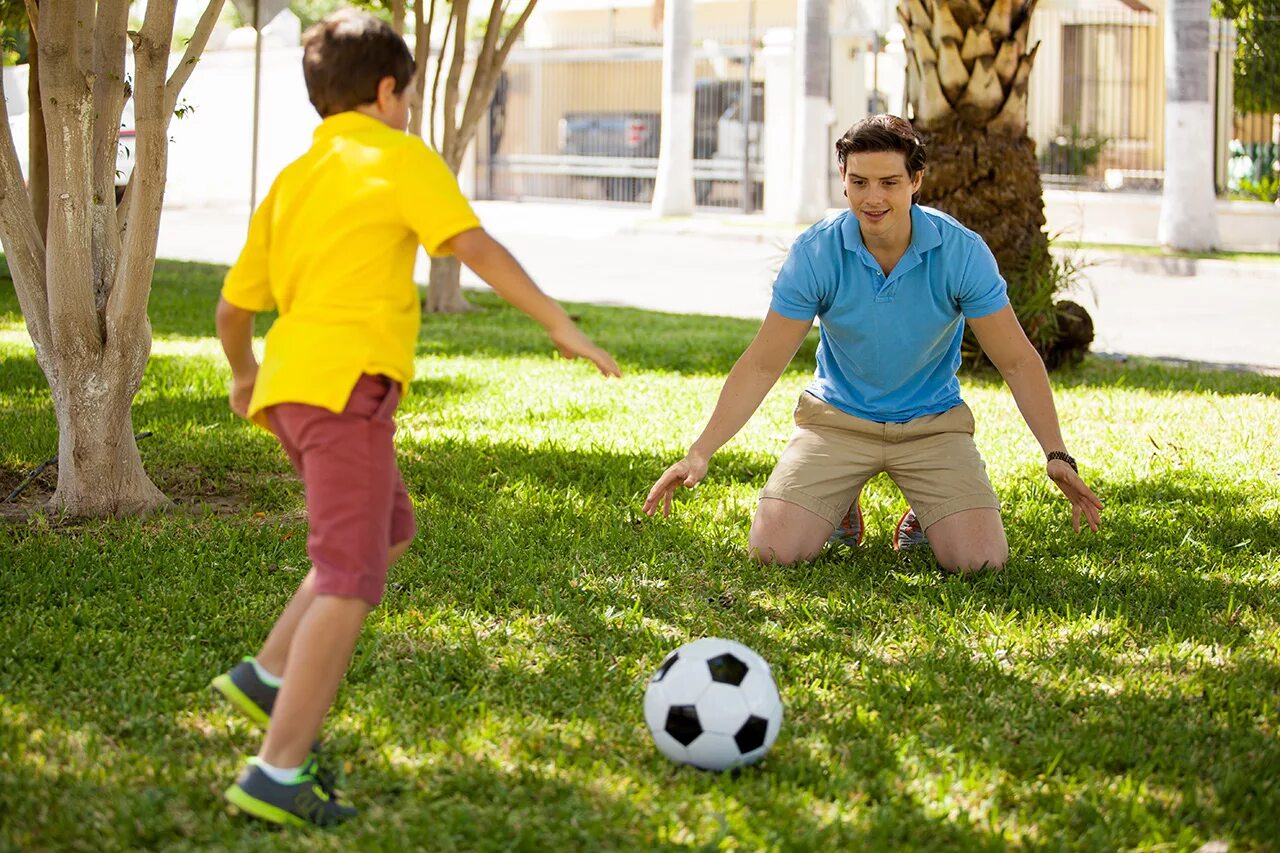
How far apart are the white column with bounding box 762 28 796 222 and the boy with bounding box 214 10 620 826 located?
2161cm

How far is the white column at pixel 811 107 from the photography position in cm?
2239

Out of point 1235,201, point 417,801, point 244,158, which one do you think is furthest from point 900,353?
point 244,158

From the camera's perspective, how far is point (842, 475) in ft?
16.5

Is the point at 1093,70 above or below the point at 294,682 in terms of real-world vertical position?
above

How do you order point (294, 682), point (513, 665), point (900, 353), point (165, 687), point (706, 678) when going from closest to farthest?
1. point (294, 682)
2. point (706, 678)
3. point (165, 687)
4. point (513, 665)
5. point (900, 353)

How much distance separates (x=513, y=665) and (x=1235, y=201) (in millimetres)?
17466

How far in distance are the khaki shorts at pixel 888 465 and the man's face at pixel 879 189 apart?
0.71 meters

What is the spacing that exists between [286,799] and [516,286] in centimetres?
109

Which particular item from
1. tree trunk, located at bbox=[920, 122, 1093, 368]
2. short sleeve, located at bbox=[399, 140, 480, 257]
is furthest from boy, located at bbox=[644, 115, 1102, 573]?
tree trunk, located at bbox=[920, 122, 1093, 368]

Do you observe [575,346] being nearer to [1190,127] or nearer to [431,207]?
[431,207]

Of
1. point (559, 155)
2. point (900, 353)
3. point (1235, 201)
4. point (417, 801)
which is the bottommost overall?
point (417, 801)

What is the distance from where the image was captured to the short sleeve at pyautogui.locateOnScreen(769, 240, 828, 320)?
474cm

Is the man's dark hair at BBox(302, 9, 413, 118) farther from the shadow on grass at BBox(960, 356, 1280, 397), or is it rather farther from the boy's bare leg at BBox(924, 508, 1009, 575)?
the shadow on grass at BBox(960, 356, 1280, 397)

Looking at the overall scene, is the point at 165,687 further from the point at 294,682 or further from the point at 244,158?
the point at 244,158
